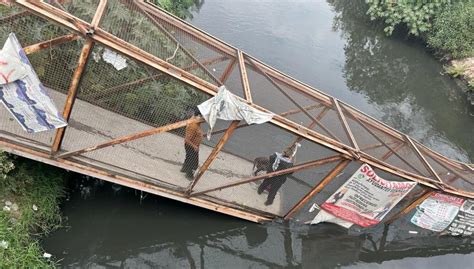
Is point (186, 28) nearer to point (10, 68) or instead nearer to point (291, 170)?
point (291, 170)

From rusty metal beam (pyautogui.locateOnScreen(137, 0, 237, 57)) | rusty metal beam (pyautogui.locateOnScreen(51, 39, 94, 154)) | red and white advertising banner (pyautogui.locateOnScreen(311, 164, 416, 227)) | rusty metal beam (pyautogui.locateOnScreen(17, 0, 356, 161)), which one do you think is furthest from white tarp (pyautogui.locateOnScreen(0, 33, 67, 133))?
red and white advertising banner (pyautogui.locateOnScreen(311, 164, 416, 227))

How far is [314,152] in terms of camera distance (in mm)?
8195

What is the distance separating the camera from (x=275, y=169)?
6.88m

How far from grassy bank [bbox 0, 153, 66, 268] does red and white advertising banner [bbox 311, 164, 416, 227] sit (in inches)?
176

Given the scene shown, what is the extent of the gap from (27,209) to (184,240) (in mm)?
2515

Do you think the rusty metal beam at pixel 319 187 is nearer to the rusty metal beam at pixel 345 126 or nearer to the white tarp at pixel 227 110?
the rusty metal beam at pixel 345 126

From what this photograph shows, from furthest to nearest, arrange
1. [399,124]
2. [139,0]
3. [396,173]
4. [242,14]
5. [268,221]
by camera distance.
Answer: [242,14] < [399,124] < [268,221] < [139,0] < [396,173]

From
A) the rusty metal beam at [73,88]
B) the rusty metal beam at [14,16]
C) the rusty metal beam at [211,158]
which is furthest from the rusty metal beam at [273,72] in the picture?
the rusty metal beam at [73,88]

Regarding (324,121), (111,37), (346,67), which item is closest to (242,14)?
(346,67)

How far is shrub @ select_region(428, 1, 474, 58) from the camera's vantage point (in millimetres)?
16125

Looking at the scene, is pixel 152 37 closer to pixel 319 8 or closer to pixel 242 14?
pixel 242 14

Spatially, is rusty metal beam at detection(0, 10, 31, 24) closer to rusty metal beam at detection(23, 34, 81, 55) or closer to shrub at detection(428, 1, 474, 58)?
rusty metal beam at detection(23, 34, 81, 55)

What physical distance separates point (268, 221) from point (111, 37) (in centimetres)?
441

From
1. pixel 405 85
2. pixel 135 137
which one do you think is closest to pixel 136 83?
pixel 135 137
